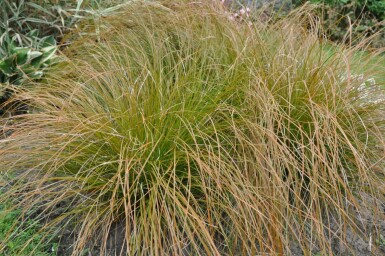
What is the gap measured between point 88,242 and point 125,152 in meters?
0.50

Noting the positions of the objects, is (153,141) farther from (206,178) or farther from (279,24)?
(279,24)

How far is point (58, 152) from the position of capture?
2850 millimetres

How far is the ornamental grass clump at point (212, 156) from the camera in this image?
2664 mm

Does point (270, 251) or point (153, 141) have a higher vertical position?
point (153, 141)

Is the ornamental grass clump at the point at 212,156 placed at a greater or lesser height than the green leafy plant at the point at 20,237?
greater

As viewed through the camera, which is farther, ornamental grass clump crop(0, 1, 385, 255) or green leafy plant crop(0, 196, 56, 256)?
green leafy plant crop(0, 196, 56, 256)

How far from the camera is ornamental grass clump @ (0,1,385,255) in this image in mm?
2664

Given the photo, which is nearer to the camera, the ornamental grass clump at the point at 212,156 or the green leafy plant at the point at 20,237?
the ornamental grass clump at the point at 212,156

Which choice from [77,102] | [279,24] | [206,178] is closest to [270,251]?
[206,178]

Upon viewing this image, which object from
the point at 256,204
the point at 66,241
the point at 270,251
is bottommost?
the point at 66,241

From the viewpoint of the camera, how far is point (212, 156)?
2.83 meters

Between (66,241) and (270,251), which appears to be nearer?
(270,251)

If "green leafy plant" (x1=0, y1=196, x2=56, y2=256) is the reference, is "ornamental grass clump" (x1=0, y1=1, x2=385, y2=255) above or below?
above

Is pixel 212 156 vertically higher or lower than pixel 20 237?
higher
